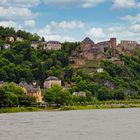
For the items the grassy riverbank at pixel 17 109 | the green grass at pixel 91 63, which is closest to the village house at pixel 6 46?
the green grass at pixel 91 63

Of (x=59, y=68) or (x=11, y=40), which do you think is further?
(x=11, y=40)

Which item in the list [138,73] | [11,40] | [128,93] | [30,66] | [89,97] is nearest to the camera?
[89,97]

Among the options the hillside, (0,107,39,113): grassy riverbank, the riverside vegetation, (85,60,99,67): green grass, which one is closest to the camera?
(0,107,39,113): grassy riverbank

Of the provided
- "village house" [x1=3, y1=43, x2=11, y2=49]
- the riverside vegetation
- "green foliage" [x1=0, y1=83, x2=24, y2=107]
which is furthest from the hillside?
"green foliage" [x1=0, y1=83, x2=24, y2=107]

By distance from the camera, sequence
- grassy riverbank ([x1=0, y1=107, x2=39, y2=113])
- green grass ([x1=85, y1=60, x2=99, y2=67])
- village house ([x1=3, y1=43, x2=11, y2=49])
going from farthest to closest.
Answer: village house ([x1=3, y1=43, x2=11, y2=49]) < green grass ([x1=85, y1=60, x2=99, y2=67]) < grassy riverbank ([x1=0, y1=107, x2=39, y2=113])

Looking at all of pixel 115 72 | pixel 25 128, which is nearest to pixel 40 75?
pixel 115 72

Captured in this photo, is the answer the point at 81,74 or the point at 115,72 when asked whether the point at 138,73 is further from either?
the point at 81,74

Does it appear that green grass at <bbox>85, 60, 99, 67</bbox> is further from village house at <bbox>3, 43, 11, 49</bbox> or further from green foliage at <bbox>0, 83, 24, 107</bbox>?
green foliage at <bbox>0, 83, 24, 107</bbox>

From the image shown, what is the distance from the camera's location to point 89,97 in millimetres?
126500

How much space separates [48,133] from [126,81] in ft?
389

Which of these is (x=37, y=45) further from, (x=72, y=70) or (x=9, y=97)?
(x=9, y=97)

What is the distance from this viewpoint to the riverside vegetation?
461 feet

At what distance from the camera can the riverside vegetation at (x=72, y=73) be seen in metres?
140

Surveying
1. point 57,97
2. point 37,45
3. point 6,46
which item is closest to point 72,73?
point 6,46
